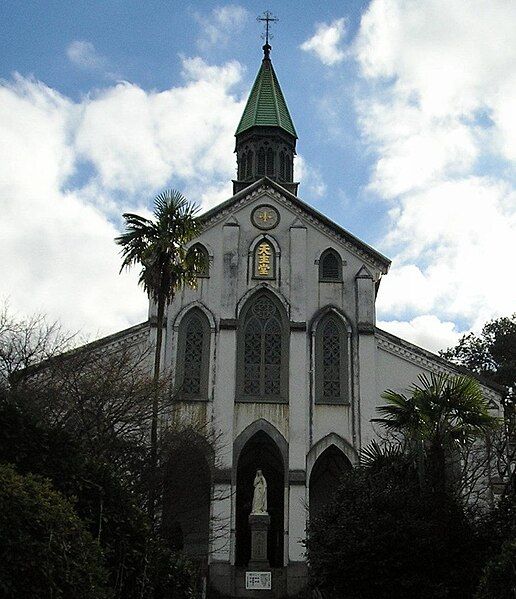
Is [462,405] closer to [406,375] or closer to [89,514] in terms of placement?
[89,514]

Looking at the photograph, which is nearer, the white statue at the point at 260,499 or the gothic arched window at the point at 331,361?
the white statue at the point at 260,499

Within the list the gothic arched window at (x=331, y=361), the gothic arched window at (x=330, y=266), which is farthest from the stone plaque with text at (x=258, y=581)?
the gothic arched window at (x=330, y=266)

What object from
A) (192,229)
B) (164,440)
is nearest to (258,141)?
(192,229)

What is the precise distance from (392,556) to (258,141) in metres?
29.2

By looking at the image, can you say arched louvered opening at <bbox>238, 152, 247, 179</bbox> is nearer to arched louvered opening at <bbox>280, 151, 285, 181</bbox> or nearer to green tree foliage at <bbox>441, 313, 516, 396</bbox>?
arched louvered opening at <bbox>280, 151, 285, 181</bbox>

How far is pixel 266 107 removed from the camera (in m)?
45.6

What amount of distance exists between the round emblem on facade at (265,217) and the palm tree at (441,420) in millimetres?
15951

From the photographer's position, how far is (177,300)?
34000 millimetres

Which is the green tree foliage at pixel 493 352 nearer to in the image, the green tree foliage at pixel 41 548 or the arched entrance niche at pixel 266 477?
the arched entrance niche at pixel 266 477

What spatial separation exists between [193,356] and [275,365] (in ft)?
10.8

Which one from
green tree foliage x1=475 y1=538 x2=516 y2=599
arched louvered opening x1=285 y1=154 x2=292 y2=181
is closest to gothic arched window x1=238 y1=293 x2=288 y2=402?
arched louvered opening x1=285 y1=154 x2=292 y2=181

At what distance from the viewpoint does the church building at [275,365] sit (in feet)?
102

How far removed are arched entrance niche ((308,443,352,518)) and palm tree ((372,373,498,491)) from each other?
1229 cm

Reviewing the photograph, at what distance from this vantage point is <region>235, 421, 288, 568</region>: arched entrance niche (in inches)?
1268
